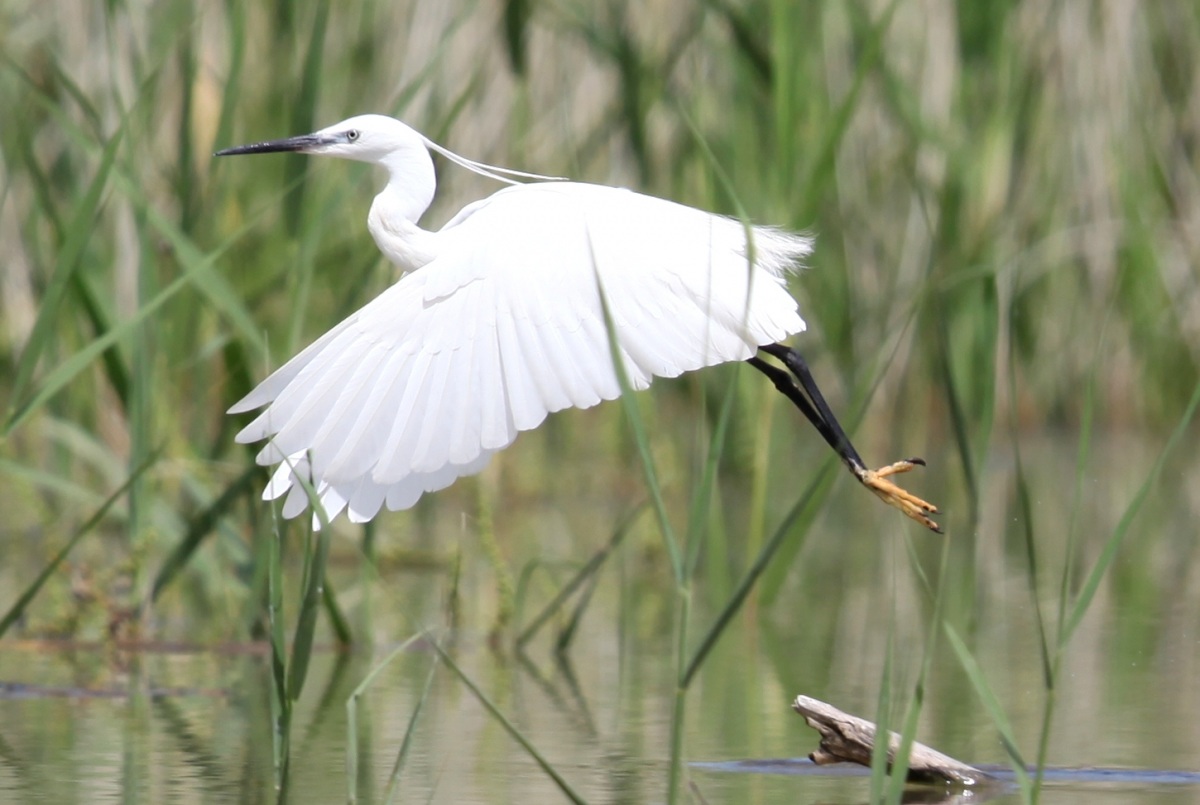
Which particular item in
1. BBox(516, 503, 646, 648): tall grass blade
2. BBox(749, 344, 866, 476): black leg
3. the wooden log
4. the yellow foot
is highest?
BBox(749, 344, 866, 476): black leg

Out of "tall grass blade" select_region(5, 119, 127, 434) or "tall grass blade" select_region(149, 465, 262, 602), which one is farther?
"tall grass blade" select_region(149, 465, 262, 602)

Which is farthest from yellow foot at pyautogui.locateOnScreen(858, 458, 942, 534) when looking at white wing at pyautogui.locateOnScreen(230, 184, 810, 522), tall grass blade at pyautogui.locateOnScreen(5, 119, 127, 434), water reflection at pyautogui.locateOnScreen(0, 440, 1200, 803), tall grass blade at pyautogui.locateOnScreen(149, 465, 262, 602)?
tall grass blade at pyautogui.locateOnScreen(5, 119, 127, 434)

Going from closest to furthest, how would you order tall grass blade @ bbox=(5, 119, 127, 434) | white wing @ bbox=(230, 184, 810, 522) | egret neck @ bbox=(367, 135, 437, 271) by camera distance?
white wing @ bbox=(230, 184, 810, 522)
tall grass blade @ bbox=(5, 119, 127, 434)
egret neck @ bbox=(367, 135, 437, 271)

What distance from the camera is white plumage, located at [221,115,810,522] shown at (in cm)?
244

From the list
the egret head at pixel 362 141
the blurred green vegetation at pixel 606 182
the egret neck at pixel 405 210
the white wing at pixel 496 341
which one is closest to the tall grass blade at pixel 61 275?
A: the blurred green vegetation at pixel 606 182

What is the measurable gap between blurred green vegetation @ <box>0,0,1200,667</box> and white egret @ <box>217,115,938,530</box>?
269 millimetres

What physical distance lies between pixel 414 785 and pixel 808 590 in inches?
78.1

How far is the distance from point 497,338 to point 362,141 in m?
0.73

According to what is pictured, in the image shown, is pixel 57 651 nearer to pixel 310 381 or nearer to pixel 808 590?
pixel 310 381

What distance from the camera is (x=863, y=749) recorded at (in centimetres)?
251

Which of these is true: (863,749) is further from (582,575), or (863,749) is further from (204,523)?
(204,523)

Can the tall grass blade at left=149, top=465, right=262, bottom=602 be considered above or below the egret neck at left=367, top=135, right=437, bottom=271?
below

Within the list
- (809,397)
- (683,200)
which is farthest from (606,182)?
(809,397)

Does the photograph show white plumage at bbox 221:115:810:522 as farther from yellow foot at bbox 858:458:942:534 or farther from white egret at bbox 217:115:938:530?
yellow foot at bbox 858:458:942:534
